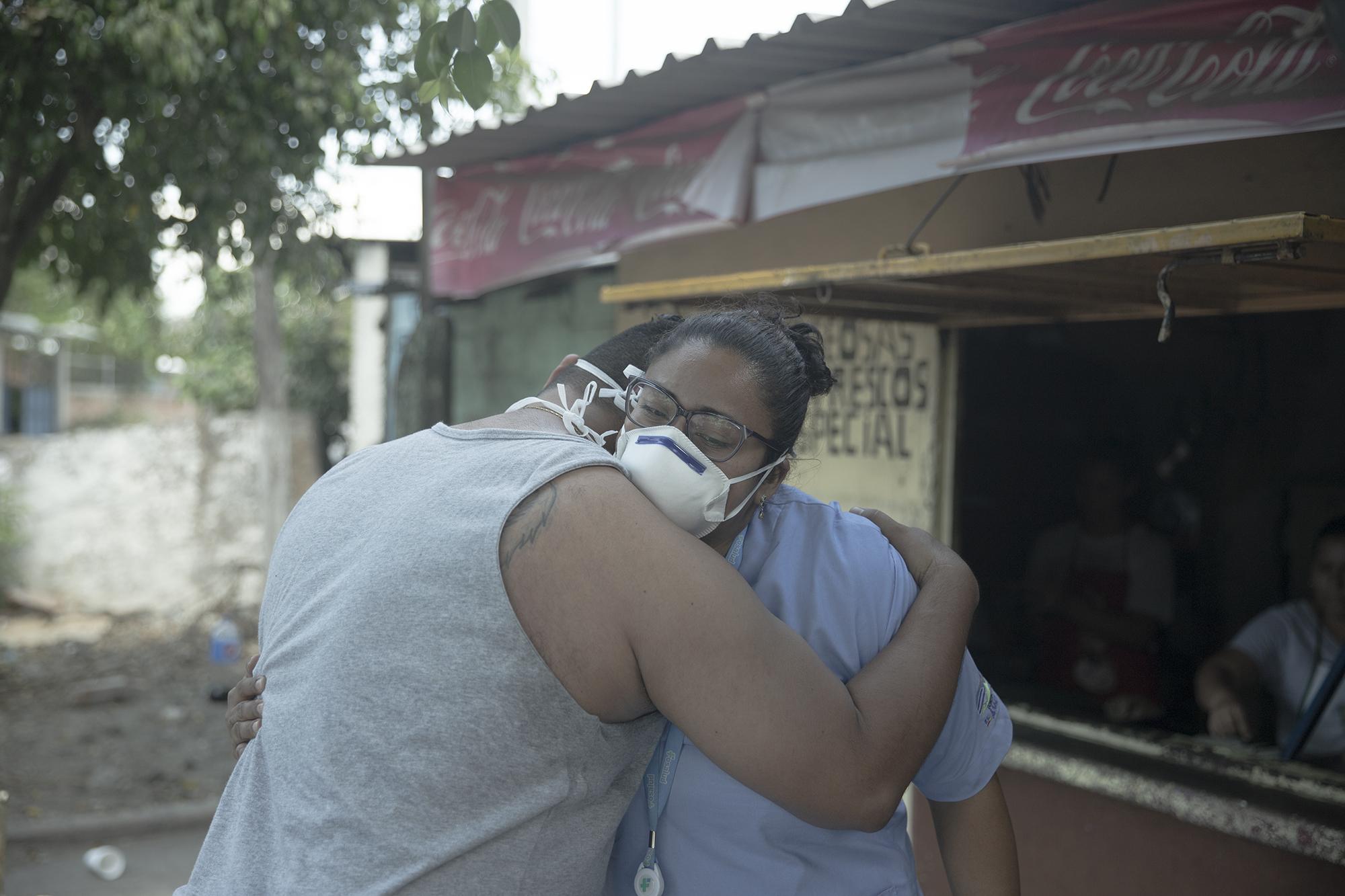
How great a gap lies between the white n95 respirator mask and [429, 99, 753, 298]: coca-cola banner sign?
2638 mm

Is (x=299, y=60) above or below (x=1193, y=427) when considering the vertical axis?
above

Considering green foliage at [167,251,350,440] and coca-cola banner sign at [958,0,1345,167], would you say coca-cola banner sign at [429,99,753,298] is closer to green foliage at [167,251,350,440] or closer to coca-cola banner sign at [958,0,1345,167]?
coca-cola banner sign at [958,0,1345,167]

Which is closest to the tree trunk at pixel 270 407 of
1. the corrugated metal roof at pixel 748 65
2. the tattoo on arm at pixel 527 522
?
the corrugated metal roof at pixel 748 65

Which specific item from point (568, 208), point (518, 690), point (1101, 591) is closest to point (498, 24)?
point (518, 690)

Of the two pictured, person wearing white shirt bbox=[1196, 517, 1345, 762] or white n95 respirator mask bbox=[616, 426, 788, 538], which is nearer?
white n95 respirator mask bbox=[616, 426, 788, 538]

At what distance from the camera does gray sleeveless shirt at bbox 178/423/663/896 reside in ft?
4.42

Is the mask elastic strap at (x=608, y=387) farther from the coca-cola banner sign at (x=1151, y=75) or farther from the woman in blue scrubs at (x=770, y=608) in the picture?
the coca-cola banner sign at (x=1151, y=75)

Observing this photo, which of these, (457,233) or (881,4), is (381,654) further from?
(457,233)

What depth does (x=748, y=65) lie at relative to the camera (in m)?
3.85

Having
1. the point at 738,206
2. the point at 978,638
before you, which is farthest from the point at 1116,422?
the point at 738,206

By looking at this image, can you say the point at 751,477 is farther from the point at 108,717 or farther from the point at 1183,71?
the point at 108,717

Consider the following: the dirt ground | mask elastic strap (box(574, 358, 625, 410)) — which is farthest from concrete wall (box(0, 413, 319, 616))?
mask elastic strap (box(574, 358, 625, 410))

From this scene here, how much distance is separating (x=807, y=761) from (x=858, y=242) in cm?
307

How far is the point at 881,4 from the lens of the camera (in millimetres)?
3098
